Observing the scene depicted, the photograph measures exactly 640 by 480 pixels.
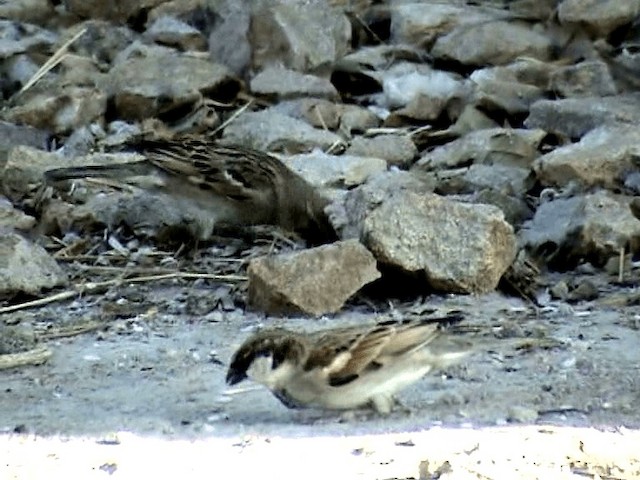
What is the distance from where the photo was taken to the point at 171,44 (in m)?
10.4

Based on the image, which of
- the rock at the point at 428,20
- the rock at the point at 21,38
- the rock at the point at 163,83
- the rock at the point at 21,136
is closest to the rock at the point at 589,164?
the rock at the point at 163,83

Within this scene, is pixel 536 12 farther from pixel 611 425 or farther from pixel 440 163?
pixel 611 425

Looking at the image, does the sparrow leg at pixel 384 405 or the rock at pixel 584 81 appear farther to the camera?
the rock at pixel 584 81

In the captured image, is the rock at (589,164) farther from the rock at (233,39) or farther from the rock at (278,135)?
the rock at (233,39)

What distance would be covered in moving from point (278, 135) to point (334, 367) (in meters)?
3.80

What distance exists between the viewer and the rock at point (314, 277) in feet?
21.8

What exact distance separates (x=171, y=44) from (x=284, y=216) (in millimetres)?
2712

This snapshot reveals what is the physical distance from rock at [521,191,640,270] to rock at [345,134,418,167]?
137 cm

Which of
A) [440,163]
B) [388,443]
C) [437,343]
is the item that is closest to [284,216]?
[440,163]

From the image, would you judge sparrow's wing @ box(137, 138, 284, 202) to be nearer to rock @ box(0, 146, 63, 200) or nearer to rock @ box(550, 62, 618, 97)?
rock @ box(0, 146, 63, 200)

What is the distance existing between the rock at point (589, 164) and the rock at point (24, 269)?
87.7 inches

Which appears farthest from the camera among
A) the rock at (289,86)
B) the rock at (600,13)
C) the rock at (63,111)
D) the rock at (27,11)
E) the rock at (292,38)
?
the rock at (27,11)

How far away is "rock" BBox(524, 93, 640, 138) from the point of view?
901cm

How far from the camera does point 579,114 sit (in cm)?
907
